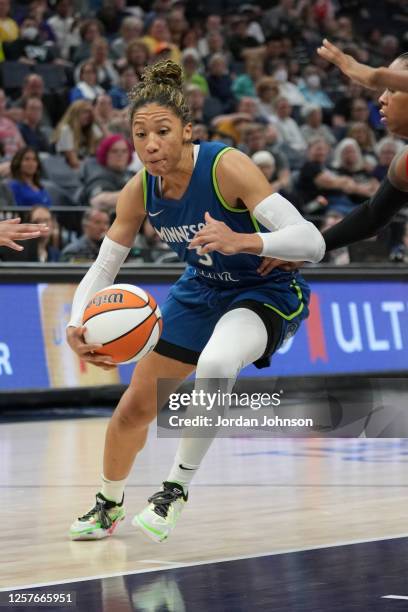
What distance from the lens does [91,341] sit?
538cm

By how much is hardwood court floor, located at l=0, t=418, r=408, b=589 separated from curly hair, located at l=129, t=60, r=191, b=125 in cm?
190

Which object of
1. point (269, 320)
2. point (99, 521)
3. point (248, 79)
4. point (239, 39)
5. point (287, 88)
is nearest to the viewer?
point (269, 320)

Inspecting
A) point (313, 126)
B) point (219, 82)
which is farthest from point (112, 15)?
point (313, 126)

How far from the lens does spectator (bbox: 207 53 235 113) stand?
1698 cm

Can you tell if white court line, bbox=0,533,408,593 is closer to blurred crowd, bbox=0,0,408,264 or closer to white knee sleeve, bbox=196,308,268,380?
white knee sleeve, bbox=196,308,268,380

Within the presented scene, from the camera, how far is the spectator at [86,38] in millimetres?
15695

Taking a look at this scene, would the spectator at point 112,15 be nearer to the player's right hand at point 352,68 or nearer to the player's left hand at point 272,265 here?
the player's left hand at point 272,265

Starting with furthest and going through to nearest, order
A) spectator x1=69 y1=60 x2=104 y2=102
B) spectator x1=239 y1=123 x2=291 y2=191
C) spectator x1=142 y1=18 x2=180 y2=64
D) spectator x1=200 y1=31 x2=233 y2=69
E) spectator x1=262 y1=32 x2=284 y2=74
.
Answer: spectator x1=262 y1=32 x2=284 y2=74
spectator x1=200 y1=31 x2=233 y2=69
spectator x1=142 y1=18 x2=180 y2=64
spectator x1=69 y1=60 x2=104 y2=102
spectator x1=239 y1=123 x2=291 y2=191

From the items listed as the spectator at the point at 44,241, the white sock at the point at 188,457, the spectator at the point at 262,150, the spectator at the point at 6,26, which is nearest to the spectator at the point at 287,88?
the spectator at the point at 262,150

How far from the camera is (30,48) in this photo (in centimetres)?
1556

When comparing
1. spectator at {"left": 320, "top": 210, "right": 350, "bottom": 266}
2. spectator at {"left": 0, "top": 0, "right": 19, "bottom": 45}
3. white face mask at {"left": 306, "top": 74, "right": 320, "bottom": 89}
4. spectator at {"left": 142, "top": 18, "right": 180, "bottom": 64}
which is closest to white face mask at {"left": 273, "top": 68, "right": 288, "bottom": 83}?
white face mask at {"left": 306, "top": 74, "right": 320, "bottom": 89}

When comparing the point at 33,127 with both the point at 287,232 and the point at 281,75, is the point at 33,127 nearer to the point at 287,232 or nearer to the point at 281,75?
the point at 281,75

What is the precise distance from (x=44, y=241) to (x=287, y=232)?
21.3 ft

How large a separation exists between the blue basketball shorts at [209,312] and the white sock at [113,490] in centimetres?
68
